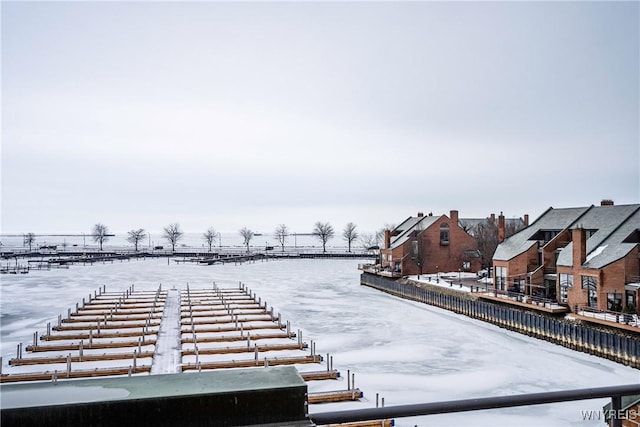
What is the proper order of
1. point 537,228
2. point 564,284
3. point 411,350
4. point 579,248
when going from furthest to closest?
1. point 537,228
2. point 564,284
3. point 579,248
4. point 411,350

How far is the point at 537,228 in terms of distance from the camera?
47156mm

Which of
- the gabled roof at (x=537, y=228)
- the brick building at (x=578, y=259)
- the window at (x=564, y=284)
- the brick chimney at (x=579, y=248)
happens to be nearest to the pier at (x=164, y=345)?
the brick building at (x=578, y=259)

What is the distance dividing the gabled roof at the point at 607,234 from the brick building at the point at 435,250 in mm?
24035

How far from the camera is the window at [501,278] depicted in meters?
45.2

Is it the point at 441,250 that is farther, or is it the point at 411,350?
the point at 441,250

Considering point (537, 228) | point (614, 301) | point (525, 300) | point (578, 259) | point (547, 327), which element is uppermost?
point (537, 228)

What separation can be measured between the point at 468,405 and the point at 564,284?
132 feet

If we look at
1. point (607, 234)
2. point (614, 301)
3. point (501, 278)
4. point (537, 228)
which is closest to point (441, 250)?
point (537, 228)

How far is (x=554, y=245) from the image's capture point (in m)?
43.4

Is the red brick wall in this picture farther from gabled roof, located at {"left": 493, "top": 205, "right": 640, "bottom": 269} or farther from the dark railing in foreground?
the dark railing in foreground

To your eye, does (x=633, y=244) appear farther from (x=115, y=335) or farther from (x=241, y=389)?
(x=241, y=389)

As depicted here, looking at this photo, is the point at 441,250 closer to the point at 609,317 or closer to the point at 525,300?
the point at 525,300

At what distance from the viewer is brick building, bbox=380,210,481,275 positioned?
66.2m

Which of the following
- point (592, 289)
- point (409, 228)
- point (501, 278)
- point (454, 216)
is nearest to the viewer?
point (592, 289)
